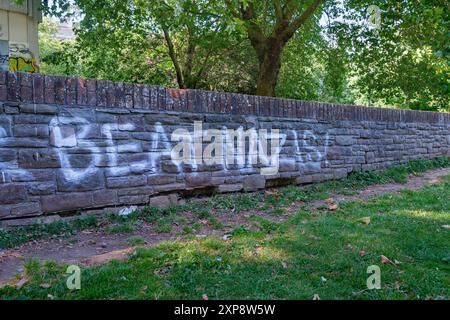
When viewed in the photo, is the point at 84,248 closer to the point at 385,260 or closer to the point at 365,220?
the point at 385,260

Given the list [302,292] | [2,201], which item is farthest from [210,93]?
[302,292]

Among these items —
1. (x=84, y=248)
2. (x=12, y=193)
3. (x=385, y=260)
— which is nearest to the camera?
(x=385, y=260)

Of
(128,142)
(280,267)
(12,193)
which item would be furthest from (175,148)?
(280,267)

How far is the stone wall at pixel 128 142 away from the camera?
4.13 metres

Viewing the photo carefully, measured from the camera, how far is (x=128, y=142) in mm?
4836

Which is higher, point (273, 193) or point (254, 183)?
point (254, 183)

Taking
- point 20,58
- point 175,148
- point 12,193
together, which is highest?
point 20,58

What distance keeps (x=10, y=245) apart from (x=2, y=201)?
480 mm

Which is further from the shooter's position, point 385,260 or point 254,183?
point 254,183

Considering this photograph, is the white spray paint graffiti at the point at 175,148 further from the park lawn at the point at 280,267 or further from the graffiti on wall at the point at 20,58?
the graffiti on wall at the point at 20,58

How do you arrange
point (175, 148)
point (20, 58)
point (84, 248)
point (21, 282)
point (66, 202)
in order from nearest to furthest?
point (21, 282)
point (84, 248)
point (66, 202)
point (175, 148)
point (20, 58)

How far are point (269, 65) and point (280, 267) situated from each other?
Answer: 6.86 meters

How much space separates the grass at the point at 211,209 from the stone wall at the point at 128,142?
0.17m

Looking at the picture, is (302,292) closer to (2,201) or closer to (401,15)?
(2,201)
